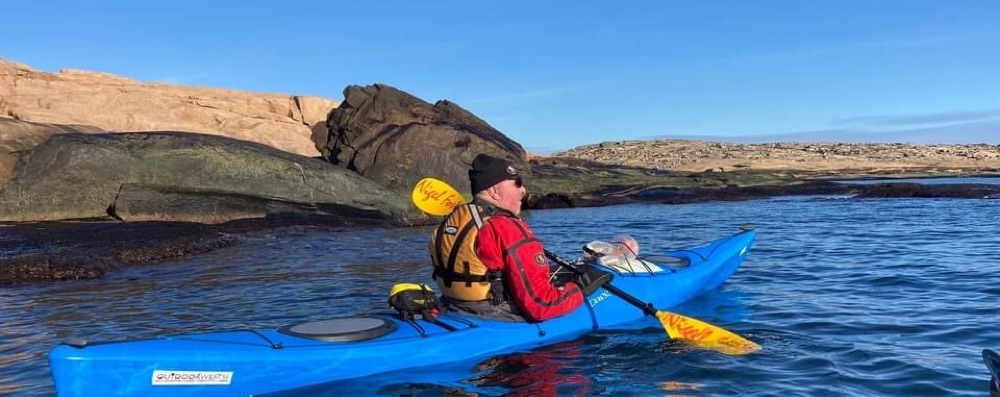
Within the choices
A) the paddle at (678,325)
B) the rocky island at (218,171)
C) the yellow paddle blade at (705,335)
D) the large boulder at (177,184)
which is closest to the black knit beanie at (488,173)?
the paddle at (678,325)

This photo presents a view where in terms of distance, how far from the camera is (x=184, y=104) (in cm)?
2550

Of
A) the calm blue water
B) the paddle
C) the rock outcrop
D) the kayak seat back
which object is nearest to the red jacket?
the calm blue water

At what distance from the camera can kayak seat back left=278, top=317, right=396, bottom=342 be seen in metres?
5.16

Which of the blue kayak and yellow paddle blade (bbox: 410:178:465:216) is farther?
yellow paddle blade (bbox: 410:178:465:216)

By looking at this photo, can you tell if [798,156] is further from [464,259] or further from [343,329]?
[343,329]

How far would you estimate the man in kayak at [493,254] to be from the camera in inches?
212

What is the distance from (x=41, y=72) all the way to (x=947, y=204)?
27.0 metres

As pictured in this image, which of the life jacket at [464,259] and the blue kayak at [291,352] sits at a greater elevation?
the life jacket at [464,259]

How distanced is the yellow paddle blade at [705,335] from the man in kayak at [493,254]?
1.03 m

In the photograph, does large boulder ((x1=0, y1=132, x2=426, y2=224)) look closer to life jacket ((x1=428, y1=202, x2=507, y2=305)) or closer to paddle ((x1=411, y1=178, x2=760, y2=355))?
paddle ((x1=411, y1=178, x2=760, y2=355))

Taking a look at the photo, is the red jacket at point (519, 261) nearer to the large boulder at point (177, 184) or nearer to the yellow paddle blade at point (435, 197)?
the yellow paddle blade at point (435, 197)

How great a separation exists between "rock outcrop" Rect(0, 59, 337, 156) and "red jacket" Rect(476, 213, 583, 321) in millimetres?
19921

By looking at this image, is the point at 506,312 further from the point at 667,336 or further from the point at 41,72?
the point at 41,72

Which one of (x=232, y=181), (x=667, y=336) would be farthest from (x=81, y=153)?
(x=667, y=336)
